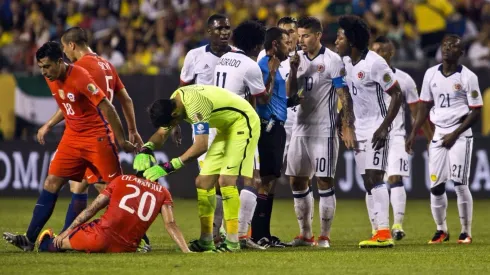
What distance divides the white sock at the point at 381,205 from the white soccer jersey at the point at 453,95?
5.79ft

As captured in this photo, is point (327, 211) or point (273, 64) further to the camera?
point (327, 211)

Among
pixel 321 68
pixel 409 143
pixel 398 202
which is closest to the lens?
pixel 321 68

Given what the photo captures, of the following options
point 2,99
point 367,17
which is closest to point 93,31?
point 2,99

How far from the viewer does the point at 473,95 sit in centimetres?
1274

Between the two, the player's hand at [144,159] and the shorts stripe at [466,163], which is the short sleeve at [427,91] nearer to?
the shorts stripe at [466,163]

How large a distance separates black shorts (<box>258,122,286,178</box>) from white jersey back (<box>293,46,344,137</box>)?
406 millimetres

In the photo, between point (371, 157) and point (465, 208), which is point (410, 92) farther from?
point (371, 157)

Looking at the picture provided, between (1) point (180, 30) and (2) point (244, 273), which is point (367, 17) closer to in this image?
(1) point (180, 30)

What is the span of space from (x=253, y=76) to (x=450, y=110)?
2822 millimetres

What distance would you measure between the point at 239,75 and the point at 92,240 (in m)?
2.39

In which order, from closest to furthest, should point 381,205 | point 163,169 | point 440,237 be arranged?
point 163,169
point 381,205
point 440,237

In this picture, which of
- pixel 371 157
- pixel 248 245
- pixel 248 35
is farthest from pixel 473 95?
pixel 248 245

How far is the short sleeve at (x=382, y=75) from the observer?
11.6 m

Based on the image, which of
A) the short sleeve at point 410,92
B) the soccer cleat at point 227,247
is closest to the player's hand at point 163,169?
the soccer cleat at point 227,247
